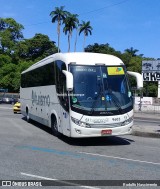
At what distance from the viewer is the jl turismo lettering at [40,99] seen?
1553cm

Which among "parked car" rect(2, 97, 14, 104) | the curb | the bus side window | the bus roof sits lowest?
the curb

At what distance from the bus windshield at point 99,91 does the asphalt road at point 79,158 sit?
1.30m

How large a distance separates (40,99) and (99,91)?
5.92 m

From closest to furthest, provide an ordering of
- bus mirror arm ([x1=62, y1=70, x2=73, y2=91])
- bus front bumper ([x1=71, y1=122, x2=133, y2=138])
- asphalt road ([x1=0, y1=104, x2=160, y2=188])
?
asphalt road ([x1=0, y1=104, x2=160, y2=188])
bus mirror arm ([x1=62, y1=70, x2=73, y2=91])
bus front bumper ([x1=71, y1=122, x2=133, y2=138])

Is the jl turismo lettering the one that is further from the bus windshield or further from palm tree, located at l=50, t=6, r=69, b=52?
palm tree, located at l=50, t=6, r=69, b=52

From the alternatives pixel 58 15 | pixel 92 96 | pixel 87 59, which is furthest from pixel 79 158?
pixel 58 15

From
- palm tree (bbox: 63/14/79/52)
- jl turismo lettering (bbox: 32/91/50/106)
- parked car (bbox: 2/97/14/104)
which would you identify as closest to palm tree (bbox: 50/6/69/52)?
palm tree (bbox: 63/14/79/52)

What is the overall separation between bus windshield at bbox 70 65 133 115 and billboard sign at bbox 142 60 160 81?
34883 millimetres

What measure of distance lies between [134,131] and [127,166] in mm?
6788

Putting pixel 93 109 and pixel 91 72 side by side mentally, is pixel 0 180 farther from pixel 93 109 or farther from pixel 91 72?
pixel 91 72

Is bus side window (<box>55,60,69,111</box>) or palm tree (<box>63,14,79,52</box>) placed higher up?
palm tree (<box>63,14,79,52</box>)

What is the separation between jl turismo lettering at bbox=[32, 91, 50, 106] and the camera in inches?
611

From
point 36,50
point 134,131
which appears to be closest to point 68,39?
point 36,50

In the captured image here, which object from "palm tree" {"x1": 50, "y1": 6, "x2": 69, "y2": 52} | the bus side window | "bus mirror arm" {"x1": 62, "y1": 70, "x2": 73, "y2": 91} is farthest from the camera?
"palm tree" {"x1": 50, "y1": 6, "x2": 69, "y2": 52}
